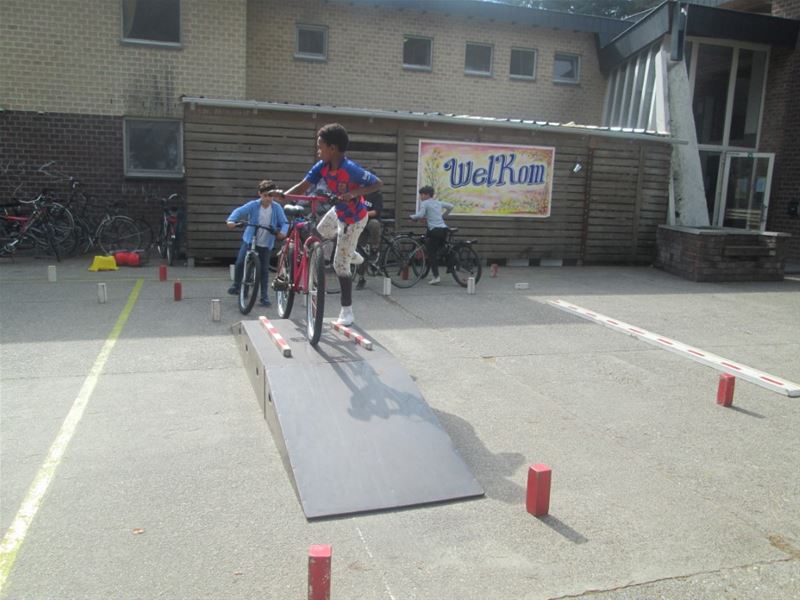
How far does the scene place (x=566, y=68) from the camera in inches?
790

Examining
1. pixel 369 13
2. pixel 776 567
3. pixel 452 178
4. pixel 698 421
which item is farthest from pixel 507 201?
pixel 776 567

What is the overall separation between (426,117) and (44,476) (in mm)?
10878

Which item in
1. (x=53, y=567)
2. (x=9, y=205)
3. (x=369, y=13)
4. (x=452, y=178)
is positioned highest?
(x=369, y=13)

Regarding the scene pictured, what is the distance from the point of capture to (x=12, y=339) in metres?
7.68

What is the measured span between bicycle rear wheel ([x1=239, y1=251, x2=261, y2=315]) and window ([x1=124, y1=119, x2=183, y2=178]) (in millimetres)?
7948

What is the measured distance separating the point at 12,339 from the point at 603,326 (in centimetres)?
712

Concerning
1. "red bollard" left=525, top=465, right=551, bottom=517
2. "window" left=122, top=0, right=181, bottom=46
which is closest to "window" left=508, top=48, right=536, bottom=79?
"window" left=122, top=0, right=181, bottom=46

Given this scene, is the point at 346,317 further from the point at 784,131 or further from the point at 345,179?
the point at 784,131

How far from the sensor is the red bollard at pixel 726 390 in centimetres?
620

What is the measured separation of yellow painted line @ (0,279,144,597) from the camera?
3.54 m

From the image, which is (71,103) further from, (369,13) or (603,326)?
(603,326)

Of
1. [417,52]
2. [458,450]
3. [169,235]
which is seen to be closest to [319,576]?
[458,450]

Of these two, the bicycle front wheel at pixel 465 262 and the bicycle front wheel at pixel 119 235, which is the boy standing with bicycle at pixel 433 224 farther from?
the bicycle front wheel at pixel 119 235

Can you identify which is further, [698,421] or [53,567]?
[698,421]
